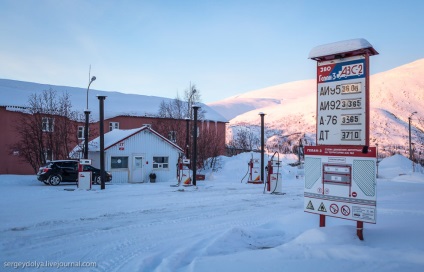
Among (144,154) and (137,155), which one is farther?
(144,154)

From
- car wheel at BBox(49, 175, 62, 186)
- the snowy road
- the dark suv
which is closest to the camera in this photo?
the snowy road

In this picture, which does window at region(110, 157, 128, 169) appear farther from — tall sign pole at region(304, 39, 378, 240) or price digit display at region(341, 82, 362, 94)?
price digit display at region(341, 82, 362, 94)

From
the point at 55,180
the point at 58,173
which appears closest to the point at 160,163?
the point at 58,173

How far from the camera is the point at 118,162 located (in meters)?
27.0

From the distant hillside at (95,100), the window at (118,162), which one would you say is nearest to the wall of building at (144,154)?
the window at (118,162)

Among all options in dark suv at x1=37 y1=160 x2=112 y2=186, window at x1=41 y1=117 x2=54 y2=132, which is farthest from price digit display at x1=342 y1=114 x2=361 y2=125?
window at x1=41 y1=117 x2=54 y2=132

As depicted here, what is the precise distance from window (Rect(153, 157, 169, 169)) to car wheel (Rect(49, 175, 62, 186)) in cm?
834

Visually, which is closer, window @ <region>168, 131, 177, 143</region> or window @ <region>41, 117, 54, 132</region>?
window @ <region>41, 117, 54, 132</region>

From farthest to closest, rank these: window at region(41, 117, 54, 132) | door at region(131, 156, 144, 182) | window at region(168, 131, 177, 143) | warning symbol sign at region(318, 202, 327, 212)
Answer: window at region(168, 131, 177, 143)
window at region(41, 117, 54, 132)
door at region(131, 156, 144, 182)
warning symbol sign at region(318, 202, 327, 212)

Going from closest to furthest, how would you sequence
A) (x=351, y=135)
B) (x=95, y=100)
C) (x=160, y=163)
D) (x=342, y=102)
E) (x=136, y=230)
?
(x=351, y=135) → (x=342, y=102) → (x=136, y=230) → (x=160, y=163) → (x=95, y=100)

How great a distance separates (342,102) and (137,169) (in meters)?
23.2

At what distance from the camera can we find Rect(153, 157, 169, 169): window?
95.7 feet

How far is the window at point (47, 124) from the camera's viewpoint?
32.3 meters

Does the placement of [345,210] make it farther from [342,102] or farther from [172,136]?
[172,136]
